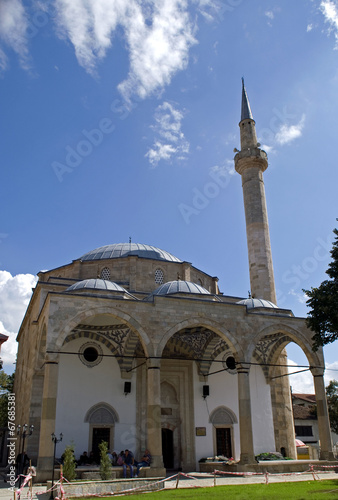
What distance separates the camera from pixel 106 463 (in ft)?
31.8

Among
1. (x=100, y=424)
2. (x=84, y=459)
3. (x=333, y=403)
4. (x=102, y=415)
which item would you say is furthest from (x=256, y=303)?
(x=333, y=403)

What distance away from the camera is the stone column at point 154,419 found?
1102 cm

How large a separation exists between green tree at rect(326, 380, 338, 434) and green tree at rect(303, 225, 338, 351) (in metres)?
15.3

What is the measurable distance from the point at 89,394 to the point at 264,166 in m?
12.2

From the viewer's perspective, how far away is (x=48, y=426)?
33.4 ft

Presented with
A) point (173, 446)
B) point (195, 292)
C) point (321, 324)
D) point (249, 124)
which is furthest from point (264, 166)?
point (173, 446)

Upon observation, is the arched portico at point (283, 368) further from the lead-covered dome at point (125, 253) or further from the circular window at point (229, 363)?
the lead-covered dome at point (125, 253)

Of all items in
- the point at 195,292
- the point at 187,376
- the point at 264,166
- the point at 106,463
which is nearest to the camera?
the point at 106,463

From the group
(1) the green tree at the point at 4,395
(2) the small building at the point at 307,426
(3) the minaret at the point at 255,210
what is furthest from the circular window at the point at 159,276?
(2) the small building at the point at 307,426

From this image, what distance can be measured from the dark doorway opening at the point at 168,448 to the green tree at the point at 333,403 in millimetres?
13867

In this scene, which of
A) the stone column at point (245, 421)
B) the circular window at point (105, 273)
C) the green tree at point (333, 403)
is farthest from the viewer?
the green tree at point (333, 403)

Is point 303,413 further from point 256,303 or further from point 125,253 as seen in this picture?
point 125,253

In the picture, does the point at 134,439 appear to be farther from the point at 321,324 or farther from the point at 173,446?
the point at 321,324

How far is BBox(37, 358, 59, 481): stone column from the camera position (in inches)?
389
